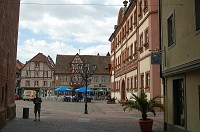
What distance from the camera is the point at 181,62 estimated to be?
12.8 meters

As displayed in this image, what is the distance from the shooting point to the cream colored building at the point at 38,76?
79.1 metres

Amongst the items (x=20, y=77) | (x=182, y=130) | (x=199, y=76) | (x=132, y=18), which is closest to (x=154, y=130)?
(x=182, y=130)

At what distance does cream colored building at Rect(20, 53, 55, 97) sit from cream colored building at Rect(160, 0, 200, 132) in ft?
214

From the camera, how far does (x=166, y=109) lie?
15328 millimetres

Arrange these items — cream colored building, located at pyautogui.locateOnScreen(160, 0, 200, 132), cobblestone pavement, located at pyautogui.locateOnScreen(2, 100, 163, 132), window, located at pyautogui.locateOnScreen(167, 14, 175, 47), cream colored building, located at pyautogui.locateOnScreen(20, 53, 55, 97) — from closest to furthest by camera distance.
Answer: cream colored building, located at pyautogui.locateOnScreen(160, 0, 200, 132) → window, located at pyautogui.locateOnScreen(167, 14, 175, 47) → cobblestone pavement, located at pyautogui.locateOnScreen(2, 100, 163, 132) → cream colored building, located at pyautogui.locateOnScreen(20, 53, 55, 97)

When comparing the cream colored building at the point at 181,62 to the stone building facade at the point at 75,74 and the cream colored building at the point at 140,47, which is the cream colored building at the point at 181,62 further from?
the stone building facade at the point at 75,74

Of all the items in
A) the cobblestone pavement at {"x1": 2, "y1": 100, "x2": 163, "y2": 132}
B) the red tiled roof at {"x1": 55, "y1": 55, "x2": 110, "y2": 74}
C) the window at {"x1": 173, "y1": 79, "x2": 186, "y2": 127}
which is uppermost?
the red tiled roof at {"x1": 55, "y1": 55, "x2": 110, "y2": 74}

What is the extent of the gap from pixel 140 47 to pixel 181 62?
55.1 ft

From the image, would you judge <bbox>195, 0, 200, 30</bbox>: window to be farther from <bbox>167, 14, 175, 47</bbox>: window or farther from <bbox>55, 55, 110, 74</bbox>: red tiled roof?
<bbox>55, 55, 110, 74</bbox>: red tiled roof

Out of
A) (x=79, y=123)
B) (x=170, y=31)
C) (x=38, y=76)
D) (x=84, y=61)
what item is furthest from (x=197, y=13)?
(x=38, y=76)

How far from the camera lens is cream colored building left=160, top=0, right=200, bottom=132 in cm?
1108

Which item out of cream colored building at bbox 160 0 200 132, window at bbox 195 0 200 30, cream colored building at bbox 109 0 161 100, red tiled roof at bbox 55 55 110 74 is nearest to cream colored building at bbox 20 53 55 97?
red tiled roof at bbox 55 55 110 74

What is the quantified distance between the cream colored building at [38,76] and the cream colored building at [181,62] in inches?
2566

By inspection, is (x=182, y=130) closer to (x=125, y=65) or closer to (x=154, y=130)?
(x=154, y=130)
